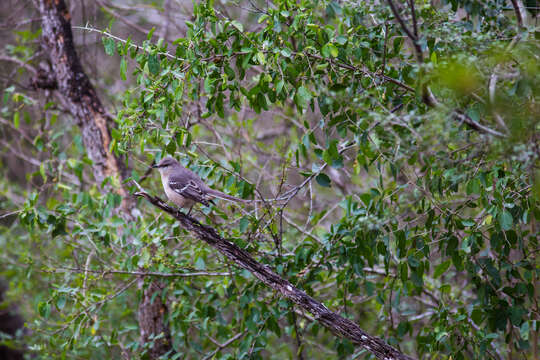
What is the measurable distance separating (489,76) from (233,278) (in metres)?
2.76

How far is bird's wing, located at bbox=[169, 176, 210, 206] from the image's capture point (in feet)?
14.9

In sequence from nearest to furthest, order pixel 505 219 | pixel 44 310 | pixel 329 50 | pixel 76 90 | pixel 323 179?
pixel 505 219, pixel 329 50, pixel 323 179, pixel 44 310, pixel 76 90

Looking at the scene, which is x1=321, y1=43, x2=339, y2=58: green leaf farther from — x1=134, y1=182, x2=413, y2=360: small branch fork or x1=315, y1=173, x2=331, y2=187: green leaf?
x1=134, y1=182, x2=413, y2=360: small branch fork

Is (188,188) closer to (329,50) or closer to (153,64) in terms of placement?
(153,64)

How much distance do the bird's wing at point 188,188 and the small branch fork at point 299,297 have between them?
0.61 m

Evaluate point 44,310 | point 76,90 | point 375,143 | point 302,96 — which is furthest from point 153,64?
point 76,90

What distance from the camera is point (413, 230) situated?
3.82 metres

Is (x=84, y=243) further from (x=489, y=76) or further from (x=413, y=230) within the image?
(x=489, y=76)

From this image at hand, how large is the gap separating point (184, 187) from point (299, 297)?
174 centimetres

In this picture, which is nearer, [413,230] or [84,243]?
[413,230]

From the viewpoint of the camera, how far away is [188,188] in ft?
15.4

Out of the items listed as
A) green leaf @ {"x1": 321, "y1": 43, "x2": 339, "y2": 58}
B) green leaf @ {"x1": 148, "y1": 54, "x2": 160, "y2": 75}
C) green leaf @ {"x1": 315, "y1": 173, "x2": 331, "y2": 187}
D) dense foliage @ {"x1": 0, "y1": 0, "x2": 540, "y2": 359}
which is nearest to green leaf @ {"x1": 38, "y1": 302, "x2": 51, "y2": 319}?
dense foliage @ {"x1": 0, "y1": 0, "x2": 540, "y2": 359}

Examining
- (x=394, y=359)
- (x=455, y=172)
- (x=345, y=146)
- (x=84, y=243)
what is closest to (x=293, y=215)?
(x=84, y=243)

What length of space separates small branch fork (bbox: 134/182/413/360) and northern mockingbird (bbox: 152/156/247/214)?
0.60 metres
